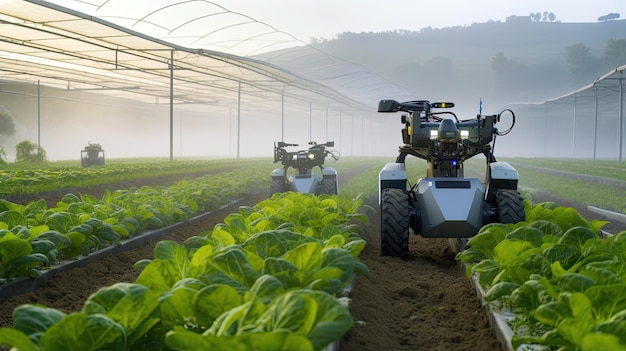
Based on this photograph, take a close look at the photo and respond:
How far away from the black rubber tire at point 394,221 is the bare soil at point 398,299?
155mm

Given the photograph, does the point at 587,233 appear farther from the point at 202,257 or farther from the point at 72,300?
the point at 72,300

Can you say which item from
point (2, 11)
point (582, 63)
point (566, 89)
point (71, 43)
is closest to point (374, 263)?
point (2, 11)

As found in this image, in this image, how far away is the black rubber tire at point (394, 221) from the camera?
6.18m

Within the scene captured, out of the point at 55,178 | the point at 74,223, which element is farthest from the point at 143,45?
the point at 74,223

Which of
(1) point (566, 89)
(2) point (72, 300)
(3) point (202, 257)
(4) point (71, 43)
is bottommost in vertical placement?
(2) point (72, 300)

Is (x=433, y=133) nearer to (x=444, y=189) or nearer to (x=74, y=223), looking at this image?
(x=444, y=189)

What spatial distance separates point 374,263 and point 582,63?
9054cm

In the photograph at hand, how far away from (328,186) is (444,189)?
5216 millimetres

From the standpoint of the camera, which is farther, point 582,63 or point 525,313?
point 582,63

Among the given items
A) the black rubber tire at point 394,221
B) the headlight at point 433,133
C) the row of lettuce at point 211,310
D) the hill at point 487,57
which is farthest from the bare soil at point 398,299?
the hill at point 487,57

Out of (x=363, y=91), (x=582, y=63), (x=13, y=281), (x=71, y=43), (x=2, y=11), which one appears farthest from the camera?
(x=582, y=63)

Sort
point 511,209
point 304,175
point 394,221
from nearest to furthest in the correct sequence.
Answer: point 511,209 → point 394,221 → point 304,175

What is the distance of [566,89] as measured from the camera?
10612 centimetres

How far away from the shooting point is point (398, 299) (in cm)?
520
